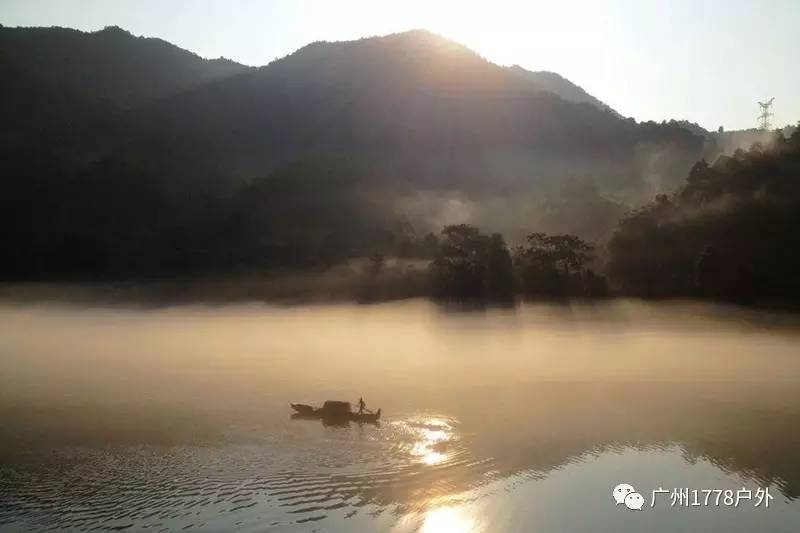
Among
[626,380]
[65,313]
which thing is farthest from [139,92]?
[626,380]

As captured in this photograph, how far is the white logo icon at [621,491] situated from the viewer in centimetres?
1021

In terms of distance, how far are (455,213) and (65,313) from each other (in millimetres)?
35211

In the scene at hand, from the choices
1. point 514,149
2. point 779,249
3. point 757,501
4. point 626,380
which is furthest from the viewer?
point 514,149

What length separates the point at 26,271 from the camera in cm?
5681

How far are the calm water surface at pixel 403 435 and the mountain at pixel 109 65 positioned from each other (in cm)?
6475

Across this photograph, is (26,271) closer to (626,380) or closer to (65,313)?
(65,313)

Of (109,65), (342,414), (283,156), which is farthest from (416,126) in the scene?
(342,414)

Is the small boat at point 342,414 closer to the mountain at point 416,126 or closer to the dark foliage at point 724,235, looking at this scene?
the dark foliage at point 724,235

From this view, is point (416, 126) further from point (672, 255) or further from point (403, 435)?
point (403, 435)

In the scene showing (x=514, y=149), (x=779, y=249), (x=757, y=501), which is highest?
(x=514, y=149)

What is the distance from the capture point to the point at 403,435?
12859 mm

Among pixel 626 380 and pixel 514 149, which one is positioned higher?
pixel 514 149

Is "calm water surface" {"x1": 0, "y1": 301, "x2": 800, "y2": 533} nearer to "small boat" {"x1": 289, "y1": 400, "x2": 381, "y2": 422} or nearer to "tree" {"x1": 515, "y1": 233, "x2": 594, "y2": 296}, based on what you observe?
"small boat" {"x1": 289, "y1": 400, "x2": 381, "y2": 422}

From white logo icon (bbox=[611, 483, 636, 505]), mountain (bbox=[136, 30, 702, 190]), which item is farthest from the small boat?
mountain (bbox=[136, 30, 702, 190])
